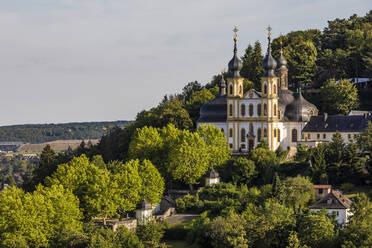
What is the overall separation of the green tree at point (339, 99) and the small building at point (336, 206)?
30.8m

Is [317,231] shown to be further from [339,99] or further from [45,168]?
[45,168]

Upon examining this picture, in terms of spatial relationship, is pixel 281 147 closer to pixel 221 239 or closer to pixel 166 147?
pixel 166 147

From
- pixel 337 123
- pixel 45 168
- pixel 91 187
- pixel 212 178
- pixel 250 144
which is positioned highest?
pixel 337 123

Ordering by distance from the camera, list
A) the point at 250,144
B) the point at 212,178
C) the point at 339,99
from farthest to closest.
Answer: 1. the point at 339,99
2. the point at 250,144
3. the point at 212,178

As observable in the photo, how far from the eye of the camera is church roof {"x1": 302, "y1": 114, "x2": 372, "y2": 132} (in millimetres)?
83562

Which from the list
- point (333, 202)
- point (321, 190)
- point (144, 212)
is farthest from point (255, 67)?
point (333, 202)

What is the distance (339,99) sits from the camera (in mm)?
93938

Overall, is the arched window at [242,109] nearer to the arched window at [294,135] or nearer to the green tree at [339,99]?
the arched window at [294,135]

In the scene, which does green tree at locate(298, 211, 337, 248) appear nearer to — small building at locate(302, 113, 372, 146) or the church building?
the church building

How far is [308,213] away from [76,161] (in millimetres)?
25332

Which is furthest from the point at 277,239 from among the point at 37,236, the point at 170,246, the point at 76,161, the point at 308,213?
the point at 76,161

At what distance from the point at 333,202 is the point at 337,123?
22.9m

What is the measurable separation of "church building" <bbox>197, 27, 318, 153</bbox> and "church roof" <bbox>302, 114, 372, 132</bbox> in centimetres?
97

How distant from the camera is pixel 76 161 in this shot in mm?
76000
